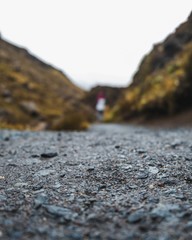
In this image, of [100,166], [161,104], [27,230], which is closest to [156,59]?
[161,104]

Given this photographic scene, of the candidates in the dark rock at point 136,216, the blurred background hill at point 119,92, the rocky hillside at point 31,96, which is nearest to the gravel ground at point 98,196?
the dark rock at point 136,216

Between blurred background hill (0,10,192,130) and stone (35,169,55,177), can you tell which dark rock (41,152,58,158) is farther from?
blurred background hill (0,10,192,130)

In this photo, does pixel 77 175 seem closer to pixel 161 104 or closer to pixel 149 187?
pixel 149 187

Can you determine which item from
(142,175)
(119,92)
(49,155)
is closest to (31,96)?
(119,92)

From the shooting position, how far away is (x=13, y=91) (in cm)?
5034

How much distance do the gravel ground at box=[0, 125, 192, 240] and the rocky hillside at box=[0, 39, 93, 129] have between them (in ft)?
38.1

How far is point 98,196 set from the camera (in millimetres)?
4145

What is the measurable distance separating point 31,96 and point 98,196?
171 feet

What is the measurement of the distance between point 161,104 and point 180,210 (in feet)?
55.9

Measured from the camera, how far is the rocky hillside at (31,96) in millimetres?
27497

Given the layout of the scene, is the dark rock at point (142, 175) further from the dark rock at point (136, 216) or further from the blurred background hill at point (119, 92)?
the blurred background hill at point (119, 92)

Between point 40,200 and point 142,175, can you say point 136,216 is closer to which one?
point 40,200

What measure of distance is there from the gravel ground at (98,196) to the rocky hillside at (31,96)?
38.1 feet

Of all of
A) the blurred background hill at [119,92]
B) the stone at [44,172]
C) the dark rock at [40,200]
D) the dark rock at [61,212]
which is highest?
the blurred background hill at [119,92]
